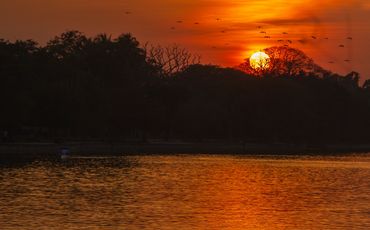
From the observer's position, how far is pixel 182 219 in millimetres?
33594

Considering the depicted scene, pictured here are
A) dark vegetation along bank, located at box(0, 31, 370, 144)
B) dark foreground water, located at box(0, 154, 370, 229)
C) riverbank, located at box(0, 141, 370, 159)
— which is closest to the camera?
dark foreground water, located at box(0, 154, 370, 229)

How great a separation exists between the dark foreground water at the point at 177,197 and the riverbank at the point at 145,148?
1580 centimetres

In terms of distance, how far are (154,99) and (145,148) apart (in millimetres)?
12155

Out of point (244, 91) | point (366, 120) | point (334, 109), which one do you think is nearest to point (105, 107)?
point (244, 91)

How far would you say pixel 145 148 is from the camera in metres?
105

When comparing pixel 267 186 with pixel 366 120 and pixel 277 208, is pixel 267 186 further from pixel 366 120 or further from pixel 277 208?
pixel 366 120

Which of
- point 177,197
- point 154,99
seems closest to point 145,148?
point 154,99

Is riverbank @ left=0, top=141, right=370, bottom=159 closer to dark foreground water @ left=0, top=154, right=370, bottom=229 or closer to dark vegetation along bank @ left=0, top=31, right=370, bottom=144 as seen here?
dark vegetation along bank @ left=0, top=31, right=370, bottom=144

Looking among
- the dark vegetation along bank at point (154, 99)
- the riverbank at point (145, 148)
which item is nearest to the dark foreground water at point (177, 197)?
the riverbank at point (145, 148)

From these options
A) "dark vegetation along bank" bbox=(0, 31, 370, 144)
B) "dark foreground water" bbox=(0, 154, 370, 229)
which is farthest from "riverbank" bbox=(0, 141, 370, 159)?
"dark foreground water" bbox=(0, 154, 370, 229)

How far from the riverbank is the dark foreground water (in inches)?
622

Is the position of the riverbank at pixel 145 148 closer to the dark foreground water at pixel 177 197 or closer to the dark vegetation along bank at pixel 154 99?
the dark vegetation along bank at pixel 154 99

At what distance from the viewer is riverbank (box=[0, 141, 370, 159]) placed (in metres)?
85.6

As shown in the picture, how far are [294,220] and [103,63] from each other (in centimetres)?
8710
